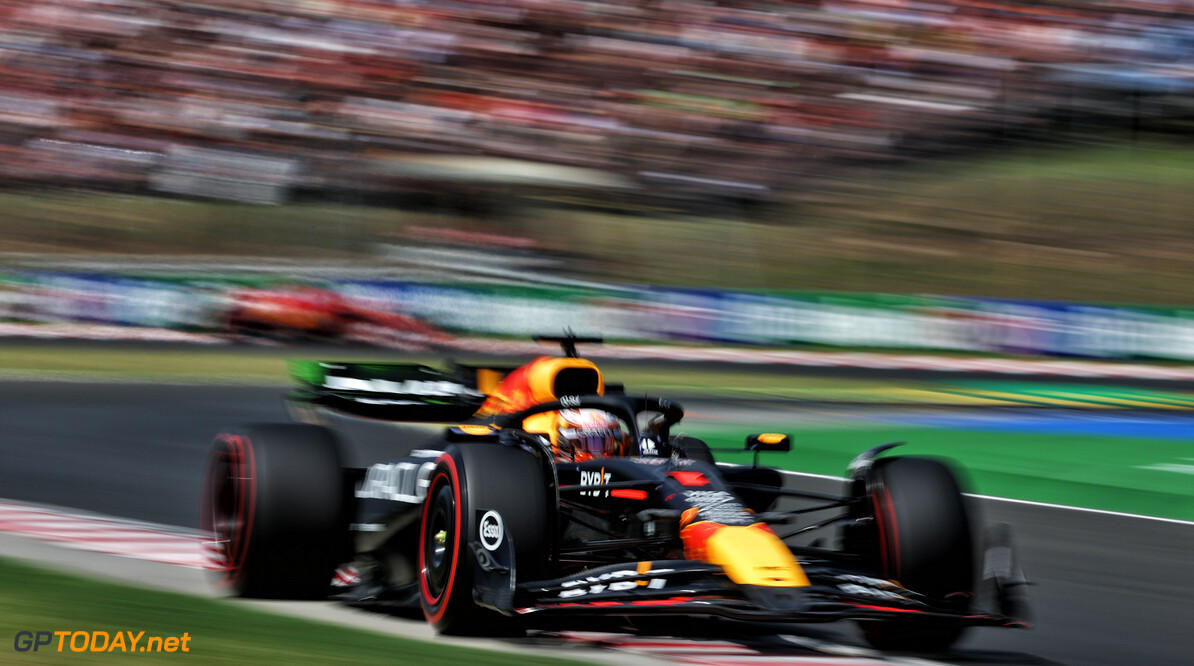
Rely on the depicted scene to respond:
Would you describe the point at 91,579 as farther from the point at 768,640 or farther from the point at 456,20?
the point at 456,20

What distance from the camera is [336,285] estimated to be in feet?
74.9

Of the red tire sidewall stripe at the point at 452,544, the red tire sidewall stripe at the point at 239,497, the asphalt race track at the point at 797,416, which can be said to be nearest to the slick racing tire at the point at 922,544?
the asphalt race track at the point at 797,416

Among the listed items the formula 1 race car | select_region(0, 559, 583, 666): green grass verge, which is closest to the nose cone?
the formula 1 race car

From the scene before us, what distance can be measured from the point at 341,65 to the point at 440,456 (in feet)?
91.9

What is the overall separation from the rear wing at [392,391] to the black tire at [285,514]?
0.81 meters

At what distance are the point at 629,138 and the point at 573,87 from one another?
6.39ft

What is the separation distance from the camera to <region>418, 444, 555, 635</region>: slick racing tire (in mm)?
4898

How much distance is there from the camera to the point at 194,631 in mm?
4699

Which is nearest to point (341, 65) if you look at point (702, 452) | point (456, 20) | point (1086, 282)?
point (456, 20)

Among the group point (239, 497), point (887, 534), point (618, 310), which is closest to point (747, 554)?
point (887, 534)

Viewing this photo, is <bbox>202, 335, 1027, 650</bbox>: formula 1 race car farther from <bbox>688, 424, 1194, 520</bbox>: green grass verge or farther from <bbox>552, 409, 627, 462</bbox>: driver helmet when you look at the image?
<bbox>688, 424, 1194, 520</bbox>: green grass verge

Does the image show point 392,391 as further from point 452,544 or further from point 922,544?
point 922,544

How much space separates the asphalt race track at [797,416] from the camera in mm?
5629

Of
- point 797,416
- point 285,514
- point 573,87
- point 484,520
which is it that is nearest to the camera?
point 484,520
